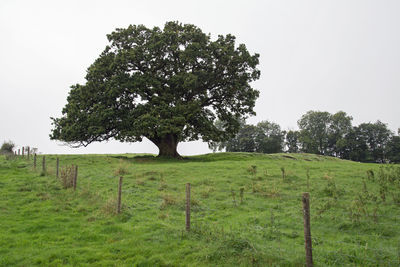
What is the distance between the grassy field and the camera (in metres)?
7.75

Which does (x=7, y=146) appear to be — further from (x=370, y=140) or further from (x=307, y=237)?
(x=370, y=140)

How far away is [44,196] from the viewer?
1537 cm

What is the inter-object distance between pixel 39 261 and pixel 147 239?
3.10m

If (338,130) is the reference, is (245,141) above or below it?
below

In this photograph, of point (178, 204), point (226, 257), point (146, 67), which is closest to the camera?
point (226, 257)

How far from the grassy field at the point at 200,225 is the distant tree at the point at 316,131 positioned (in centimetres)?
6732

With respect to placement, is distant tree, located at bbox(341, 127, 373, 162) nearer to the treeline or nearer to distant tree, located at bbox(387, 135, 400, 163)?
the treeline

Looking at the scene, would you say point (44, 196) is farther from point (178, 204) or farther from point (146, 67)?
point (146, 67)

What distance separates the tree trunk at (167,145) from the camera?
36812mm

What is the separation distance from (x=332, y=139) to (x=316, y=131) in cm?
490

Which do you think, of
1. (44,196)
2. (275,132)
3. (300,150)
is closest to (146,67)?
(44,196)

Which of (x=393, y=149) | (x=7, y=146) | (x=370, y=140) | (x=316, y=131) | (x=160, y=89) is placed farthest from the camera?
(x=316, y=131)

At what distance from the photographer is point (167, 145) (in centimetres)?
3709

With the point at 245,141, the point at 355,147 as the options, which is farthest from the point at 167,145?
the point at 355,147
